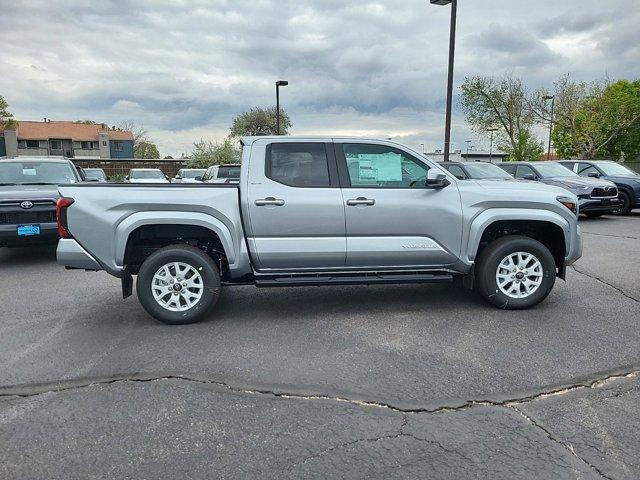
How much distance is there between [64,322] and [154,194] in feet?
5.73

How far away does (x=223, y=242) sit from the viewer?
5.06 metres

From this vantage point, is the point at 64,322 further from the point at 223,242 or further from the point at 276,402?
the point at 276,402

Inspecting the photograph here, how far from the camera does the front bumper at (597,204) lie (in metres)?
13.4

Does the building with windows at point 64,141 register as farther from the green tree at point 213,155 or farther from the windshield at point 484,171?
the windshield at point 484,171

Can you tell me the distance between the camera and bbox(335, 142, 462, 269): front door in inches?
206

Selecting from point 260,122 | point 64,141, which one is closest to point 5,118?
point 64,141

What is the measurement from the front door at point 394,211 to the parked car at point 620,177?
37.1ft

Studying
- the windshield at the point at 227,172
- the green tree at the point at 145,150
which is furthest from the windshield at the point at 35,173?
the green tree at the point at 145,150

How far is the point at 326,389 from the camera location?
3.63m

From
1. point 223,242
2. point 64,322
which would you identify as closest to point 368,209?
point 223,242

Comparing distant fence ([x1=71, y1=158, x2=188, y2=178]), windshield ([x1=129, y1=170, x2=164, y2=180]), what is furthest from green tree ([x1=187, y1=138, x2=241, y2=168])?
windshield ([x1=129, y1=170, x2=164, y2=180])

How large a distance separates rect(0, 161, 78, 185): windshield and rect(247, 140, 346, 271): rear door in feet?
19.9

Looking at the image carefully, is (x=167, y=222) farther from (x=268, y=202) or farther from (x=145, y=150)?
(x=145, y=150)

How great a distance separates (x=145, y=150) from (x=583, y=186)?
80.0 metres
